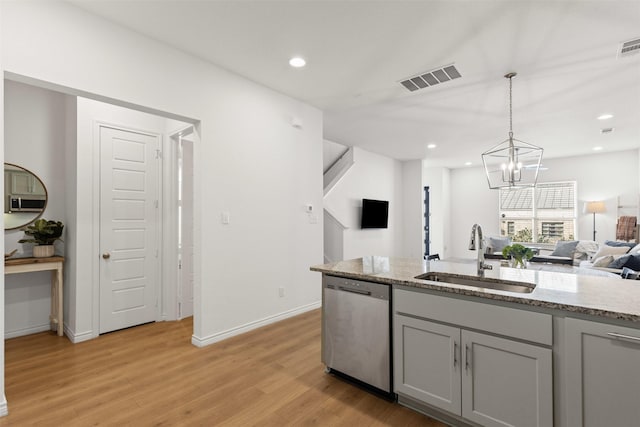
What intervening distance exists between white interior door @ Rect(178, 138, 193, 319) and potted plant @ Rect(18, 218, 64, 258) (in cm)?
125

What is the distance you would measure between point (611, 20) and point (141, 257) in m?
5.11

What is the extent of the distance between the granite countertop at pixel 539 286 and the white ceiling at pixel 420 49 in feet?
6.47

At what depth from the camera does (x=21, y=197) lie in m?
3.54

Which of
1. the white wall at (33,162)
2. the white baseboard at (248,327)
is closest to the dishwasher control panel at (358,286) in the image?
the white baseboard at (248,327)

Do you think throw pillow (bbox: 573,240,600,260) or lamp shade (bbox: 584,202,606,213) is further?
lamp shade (bbox: 584,202,606,213)

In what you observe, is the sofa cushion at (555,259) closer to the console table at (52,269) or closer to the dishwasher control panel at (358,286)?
the dishwasher control panel at (358,286)

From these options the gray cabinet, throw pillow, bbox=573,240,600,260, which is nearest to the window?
throw pillow, bbox=573,240,600,260

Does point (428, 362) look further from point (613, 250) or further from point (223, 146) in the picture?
point (613, 250)

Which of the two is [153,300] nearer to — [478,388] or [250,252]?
[250,252]

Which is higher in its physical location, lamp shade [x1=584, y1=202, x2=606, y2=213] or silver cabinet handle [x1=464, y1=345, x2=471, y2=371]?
lamp shade [x1=584, y1=202, x2=606, y2=213]

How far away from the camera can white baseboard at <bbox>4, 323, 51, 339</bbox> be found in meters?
3.41

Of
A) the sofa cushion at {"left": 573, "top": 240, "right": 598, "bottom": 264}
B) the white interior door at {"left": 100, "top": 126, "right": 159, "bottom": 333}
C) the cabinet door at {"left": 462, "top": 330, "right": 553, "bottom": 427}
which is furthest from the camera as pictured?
the sofa cushion at {"left": 573, "top": 240, "right": 598, "bottom": 264}

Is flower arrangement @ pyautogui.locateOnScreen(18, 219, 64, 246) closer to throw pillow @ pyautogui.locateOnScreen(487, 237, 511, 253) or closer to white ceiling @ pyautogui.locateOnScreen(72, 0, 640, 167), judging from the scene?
white ceiling @ pyautogui.locateOnScreen(72, 0, 640, 167)

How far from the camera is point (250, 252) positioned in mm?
3662
